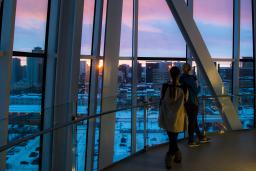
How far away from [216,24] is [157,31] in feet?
7.79

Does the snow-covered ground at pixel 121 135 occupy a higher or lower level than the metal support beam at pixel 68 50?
lower

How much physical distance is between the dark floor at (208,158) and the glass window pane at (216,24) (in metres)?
5.70

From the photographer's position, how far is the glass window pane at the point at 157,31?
41.6ft

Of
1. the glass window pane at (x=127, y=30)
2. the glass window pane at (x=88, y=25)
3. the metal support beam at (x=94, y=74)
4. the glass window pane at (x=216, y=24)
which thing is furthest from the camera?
the glass window pane at (x=216, y=24)

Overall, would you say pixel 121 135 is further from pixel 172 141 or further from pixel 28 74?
pixel 172 141

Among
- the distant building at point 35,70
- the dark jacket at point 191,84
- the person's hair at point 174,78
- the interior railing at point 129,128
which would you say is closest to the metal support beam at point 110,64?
the interior railing at point 129,128

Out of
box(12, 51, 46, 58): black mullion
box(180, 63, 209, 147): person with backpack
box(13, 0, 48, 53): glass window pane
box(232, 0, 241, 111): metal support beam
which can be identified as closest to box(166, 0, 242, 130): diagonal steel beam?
box(232, 0, 241, 111): metal support beam

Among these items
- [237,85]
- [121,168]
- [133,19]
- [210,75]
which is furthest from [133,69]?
[121,168]

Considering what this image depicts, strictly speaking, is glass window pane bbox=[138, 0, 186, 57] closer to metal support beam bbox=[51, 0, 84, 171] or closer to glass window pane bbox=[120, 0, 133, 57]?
glass window pane bbox=[120, 0, 133, 57]

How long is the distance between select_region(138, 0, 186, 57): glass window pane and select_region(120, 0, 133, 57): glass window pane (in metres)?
0.35

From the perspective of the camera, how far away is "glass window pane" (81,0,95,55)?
34.1 ft

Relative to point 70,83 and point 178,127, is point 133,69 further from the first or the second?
point 178,127

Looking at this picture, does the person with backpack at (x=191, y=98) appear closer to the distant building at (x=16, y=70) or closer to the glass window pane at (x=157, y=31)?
the distant building at (x=16, y=70)

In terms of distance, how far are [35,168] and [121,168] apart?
245cm
